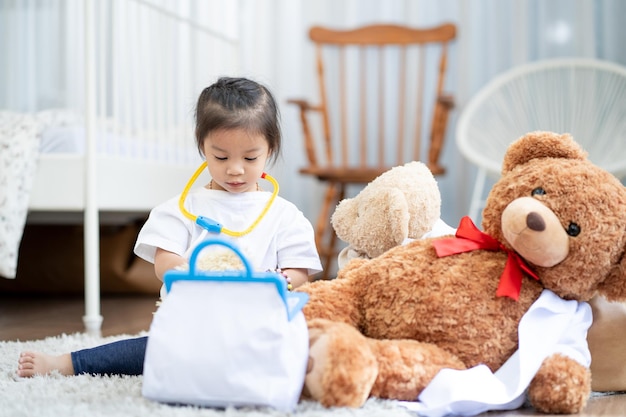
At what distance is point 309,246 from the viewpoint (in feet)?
3.96

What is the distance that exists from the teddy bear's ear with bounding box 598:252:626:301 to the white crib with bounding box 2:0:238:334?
0.72m

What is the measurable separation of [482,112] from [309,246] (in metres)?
1.56

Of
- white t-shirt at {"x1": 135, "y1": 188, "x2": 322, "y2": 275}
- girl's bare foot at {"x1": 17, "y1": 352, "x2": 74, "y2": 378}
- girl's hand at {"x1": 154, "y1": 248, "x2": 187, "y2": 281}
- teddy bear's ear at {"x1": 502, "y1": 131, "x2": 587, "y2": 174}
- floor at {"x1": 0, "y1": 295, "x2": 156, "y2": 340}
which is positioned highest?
teddy bear's ear at {"x1": 502, "y1": 131, "x2": 587, "y2": 174}

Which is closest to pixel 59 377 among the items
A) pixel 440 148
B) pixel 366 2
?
pixel 440 148

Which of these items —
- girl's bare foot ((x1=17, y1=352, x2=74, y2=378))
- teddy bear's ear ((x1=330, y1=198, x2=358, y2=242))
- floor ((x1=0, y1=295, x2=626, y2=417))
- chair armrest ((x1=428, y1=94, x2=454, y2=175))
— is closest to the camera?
girl's bare foot ((x1=17, y1=352, x2=74, y2=378))

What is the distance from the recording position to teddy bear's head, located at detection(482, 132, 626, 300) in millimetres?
924

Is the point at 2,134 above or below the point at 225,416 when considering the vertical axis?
above

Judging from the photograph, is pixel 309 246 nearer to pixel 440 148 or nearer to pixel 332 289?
pixel 332 289

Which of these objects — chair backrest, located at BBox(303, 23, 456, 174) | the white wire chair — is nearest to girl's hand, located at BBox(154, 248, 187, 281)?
the white wire chair

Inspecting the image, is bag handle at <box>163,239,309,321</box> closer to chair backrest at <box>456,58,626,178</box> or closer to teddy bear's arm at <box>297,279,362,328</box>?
teddy bear's arm at <box>297,279,362,328</box>

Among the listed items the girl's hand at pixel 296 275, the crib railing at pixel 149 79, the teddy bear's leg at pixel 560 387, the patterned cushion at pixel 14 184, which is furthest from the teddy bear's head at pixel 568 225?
the patterned cushion at pixel 14 184

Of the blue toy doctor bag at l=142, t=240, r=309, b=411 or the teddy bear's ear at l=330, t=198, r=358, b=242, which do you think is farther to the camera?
the teddy bear's ear at l=330, t=198, r=358, b=242

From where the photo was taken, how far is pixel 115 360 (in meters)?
1.10

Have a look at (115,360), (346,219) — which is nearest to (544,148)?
(346,219)
